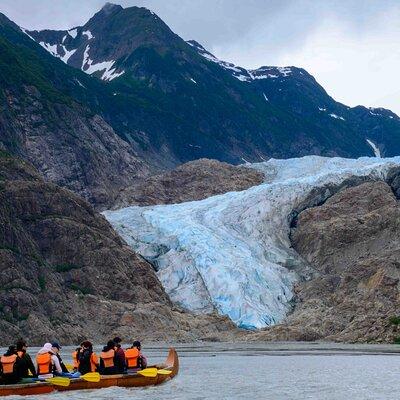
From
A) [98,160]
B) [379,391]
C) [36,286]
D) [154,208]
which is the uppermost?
[98,160]

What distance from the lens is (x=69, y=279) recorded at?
80875mm

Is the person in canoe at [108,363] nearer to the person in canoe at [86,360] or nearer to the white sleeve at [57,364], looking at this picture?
the person in canoe at [86,360]

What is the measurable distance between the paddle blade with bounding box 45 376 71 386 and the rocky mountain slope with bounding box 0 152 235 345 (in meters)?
37.8

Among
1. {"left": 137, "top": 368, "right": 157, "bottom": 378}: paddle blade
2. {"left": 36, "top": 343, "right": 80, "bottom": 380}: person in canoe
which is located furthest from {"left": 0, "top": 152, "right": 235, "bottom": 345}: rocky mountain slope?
{"left": 36, "top": 343, "right": 80, "bottom": 380}: person in canoe

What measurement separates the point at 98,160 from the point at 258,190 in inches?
1703

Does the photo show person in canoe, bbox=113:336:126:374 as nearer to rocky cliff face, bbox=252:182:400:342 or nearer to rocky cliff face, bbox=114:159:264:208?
rocky cliff face, bbox=252:182:400:342

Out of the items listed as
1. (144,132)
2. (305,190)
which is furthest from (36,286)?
(144,132)

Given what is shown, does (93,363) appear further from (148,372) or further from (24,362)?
(24,362)

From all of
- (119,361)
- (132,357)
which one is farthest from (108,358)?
(132,357)

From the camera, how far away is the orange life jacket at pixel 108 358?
112 feet

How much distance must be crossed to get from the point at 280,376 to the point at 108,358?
9.12m

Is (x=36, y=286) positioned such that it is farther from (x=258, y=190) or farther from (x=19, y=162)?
(x=258, y=190)

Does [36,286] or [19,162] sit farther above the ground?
[19,162]

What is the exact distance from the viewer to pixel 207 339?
251ft
